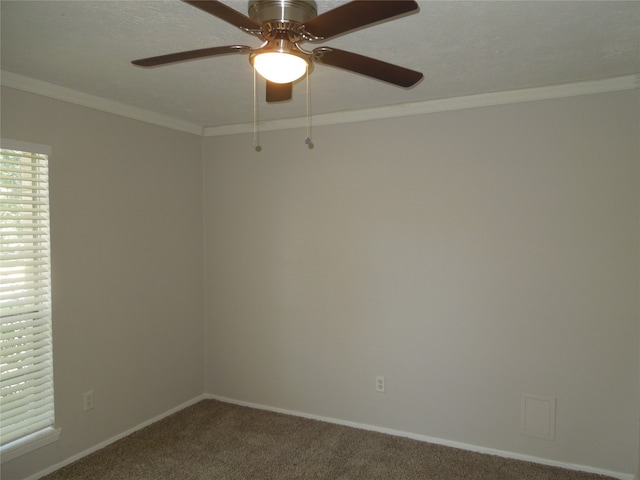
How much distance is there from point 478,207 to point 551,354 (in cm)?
106

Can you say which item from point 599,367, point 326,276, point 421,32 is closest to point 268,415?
point 326,276

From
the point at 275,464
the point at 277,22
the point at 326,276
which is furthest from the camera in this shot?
the point at 326,276

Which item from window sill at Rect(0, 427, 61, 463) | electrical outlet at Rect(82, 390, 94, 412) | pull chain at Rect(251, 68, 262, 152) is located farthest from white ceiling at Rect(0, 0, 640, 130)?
window sill at Rect(0, 427, 61, 463)

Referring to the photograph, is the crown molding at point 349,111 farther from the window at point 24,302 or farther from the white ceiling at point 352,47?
the window at point 24,302

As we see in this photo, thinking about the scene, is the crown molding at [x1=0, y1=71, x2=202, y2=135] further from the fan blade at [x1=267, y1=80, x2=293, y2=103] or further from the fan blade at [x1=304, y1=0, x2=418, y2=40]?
the fan blade at [x1=304, y1=0, x2=418, y2=40]

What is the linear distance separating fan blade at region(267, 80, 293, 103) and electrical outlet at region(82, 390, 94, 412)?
238 centimetres

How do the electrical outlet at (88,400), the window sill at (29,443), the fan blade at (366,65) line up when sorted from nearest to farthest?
the fan blade at (366,65) → the window sill at (29,443) → the electrical outlet at (88,400)

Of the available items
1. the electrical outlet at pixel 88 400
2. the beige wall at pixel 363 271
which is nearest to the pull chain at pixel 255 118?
the beige wall at pixel 363 271

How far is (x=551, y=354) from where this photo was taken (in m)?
2.85

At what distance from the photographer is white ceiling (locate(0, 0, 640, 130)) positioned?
179 cm

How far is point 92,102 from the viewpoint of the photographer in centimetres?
296

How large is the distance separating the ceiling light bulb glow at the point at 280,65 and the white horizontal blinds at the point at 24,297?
1.84 meters

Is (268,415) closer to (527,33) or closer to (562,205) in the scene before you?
(562,205)

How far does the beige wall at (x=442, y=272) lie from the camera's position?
107 inches
